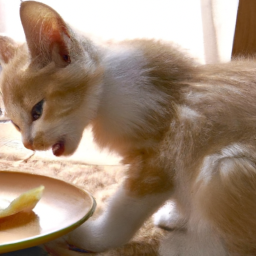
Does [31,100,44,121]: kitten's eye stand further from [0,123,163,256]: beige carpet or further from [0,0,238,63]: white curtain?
[0,0,238,63]: white curtain

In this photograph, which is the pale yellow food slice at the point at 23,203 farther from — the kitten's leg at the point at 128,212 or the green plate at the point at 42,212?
the kitten's leg at the point at 128,212

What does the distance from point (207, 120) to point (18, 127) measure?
47 cm

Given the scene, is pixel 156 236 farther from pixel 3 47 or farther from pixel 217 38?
pixel 217 38

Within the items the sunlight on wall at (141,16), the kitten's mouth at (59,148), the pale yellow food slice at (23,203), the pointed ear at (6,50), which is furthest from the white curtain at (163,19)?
the pale yellow food slice at (23,203)

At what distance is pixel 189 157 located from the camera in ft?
2.88

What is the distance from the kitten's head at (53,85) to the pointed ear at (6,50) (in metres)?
0.12

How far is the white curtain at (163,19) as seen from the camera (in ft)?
4.98

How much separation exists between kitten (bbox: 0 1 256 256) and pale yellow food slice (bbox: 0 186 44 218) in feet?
0.40

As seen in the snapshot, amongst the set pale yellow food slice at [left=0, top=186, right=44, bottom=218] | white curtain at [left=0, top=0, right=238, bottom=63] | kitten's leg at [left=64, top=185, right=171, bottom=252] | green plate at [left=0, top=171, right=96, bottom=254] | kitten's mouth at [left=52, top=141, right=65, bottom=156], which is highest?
white curtain at [left=0, top=0, right=238, bottom=63]

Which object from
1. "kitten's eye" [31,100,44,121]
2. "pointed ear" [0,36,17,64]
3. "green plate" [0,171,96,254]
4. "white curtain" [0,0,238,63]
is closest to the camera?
"green plate" [0,171,96,254]

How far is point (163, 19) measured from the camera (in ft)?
5.06

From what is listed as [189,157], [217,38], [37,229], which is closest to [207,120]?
[189,157]

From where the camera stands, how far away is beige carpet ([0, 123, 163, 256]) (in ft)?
4.20

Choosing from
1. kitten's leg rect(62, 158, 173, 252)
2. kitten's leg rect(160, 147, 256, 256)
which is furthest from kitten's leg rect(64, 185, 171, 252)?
kitten's leg rect(160, 147, 256, 256)
